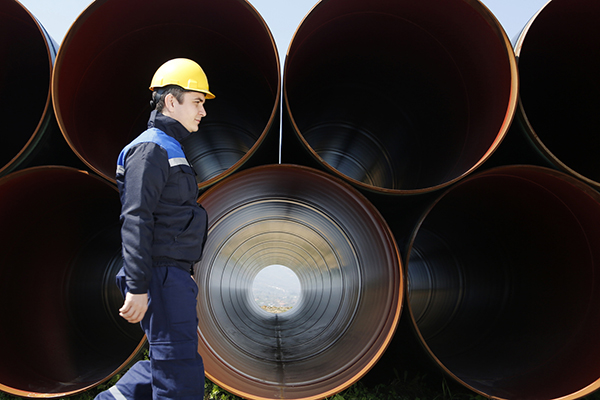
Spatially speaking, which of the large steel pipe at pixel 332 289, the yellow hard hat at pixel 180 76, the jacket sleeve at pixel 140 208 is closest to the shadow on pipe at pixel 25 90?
the yellow hard hat at pixel 180 76

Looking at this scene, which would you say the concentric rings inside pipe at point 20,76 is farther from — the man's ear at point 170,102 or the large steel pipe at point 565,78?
the large steel pipe at point 565,78

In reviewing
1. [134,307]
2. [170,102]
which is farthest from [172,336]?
[170,102]

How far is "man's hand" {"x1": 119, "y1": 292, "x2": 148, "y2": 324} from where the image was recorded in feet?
4.58

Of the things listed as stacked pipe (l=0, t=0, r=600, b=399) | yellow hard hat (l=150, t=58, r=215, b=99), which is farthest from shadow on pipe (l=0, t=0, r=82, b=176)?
yellow hard hat (l=150, t=58, r=215, b=99)

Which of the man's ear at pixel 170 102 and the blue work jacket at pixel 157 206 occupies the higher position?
the man's ear at pixel 170 102

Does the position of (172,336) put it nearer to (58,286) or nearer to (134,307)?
(134,307)

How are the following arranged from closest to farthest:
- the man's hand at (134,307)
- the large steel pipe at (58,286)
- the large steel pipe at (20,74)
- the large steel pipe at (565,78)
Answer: the man's hand at (134,307)
the large steel pipe at (58,286)
the large steel pipe at (565,78)
the large steel pipe at (20,74)

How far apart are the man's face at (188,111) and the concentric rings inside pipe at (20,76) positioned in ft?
5.09

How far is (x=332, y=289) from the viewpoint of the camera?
14.1 feet

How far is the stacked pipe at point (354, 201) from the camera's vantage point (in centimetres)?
230

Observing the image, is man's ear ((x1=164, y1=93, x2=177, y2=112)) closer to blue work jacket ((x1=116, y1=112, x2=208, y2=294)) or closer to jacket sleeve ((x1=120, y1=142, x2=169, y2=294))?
blue work jacket ((x1=116, y1=112, x2=208, y2=294))

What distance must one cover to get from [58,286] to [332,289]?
2.69 m

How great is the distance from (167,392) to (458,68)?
2.77 meters

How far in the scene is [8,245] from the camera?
2785 millimetres
